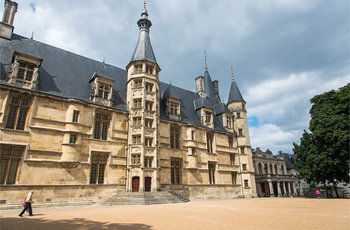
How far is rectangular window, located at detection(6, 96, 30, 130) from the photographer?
50.0ft

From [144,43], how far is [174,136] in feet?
37.5

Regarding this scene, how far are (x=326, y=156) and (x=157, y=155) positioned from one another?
18.3 m

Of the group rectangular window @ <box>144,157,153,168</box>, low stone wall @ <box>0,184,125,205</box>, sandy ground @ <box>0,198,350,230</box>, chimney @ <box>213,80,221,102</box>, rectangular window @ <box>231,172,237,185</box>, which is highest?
chimney @ <box>213,80,221,102</box>

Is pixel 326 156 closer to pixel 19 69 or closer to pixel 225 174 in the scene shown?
pixel 225 174

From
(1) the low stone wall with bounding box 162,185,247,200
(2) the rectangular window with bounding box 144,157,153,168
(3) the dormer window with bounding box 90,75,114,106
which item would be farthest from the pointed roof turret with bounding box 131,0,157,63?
(1) the low stone wall with bounding box 162,185,247,200

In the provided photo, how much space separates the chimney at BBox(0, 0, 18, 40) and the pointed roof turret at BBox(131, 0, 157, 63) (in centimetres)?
1119

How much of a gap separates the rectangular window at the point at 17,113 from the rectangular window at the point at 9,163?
1.65 meters

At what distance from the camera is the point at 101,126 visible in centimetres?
1923

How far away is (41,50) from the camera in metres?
20.1

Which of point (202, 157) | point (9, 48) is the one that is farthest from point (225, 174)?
point (9, 48)

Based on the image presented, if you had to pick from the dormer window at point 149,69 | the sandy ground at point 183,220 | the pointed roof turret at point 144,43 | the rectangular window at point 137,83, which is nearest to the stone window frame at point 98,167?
the sandy ground at point 183,220

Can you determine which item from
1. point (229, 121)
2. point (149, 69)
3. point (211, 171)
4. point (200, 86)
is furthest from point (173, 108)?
point (200, 86)

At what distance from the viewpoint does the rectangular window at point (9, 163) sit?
46.6ft

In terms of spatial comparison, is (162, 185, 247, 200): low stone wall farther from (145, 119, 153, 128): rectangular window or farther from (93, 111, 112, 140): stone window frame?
(93, 111, 112, 140): stone window frame
